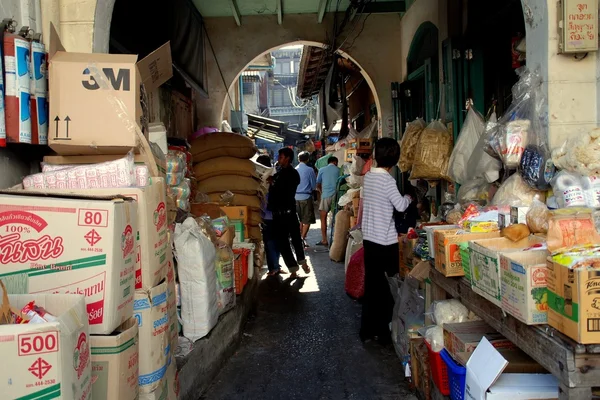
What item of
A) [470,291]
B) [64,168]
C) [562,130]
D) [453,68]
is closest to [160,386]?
[64,168]

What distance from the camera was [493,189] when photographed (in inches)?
169

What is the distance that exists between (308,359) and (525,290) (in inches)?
118

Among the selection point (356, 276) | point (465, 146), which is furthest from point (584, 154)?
point (356, 276)

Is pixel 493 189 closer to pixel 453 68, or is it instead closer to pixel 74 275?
pixel 453 68

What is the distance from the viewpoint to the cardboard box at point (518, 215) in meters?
3.06

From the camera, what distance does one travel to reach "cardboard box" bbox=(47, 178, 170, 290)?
271 cm

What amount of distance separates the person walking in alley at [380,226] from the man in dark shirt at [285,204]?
10.7 ft

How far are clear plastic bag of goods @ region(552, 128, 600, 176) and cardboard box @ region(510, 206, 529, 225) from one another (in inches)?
13.2

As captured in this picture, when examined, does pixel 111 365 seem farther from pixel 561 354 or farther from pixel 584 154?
pixel 584 154

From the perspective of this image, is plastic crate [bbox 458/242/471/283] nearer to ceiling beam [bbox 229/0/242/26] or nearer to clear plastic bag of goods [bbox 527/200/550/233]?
clear plastic bag of goods [bbox 527/200/550/233]

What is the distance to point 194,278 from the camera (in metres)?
4.11

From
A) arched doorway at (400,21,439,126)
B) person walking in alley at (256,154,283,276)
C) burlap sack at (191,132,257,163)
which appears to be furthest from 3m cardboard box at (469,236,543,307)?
person walking in alley at (256,154,283,276)

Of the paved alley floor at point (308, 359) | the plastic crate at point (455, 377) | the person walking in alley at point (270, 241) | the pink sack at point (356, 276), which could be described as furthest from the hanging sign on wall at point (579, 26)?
the person walking in alley at point (270, 241)

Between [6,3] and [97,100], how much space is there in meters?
0.74
